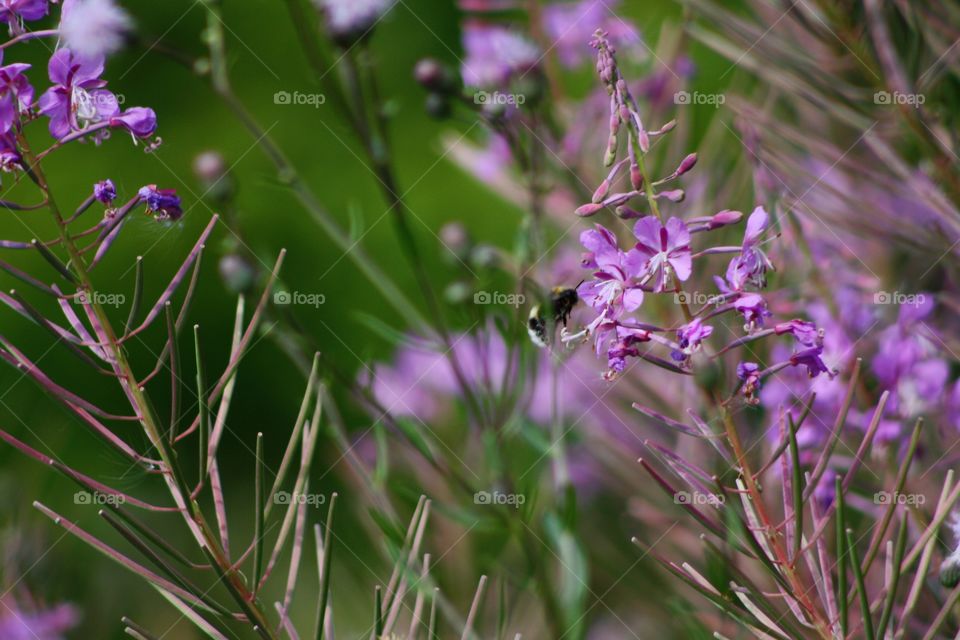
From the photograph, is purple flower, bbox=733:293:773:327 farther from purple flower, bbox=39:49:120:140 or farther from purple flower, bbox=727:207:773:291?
purple flower, bbox=39:49:120:140

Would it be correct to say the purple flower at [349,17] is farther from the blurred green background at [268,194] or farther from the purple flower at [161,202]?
the blurred green background at [268,194]

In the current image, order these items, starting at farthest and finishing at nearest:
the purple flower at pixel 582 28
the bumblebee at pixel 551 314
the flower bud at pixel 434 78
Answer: the purple flower at pixel 582 28
the flower bud at pixel 434 78
the bumblebee at pixel 551 314

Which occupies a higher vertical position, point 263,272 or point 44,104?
point 44,104

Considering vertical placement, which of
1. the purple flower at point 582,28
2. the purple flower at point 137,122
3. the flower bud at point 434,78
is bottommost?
the purple flower at point 137,122

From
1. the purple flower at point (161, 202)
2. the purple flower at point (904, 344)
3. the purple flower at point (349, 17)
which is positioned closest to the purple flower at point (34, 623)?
the purple flower at point (161, 202)

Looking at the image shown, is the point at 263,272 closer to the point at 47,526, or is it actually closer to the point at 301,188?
the point at 301,188

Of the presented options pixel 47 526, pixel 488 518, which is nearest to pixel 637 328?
pixel 488 518

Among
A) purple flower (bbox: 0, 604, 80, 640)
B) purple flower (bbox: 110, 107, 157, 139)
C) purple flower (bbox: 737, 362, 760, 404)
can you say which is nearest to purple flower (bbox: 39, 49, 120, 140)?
purple flower (bbox: 110, 107, 157, 139)

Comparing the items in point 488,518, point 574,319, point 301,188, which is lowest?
Result: point 488,518
